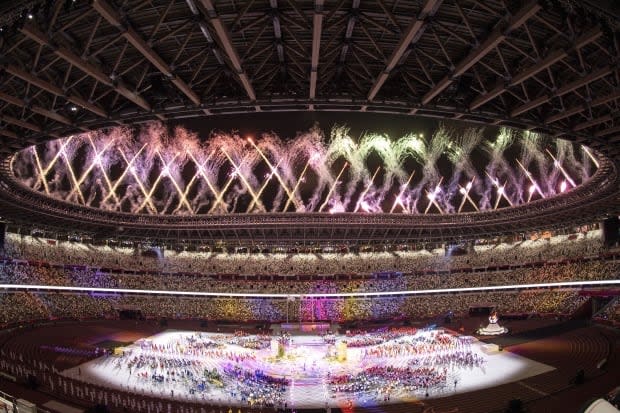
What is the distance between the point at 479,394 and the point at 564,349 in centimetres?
1420

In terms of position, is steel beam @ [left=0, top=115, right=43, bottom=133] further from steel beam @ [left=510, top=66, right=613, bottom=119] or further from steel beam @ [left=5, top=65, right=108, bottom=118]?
steel beam @ [left=510, top=66, right=613, bottom=119]

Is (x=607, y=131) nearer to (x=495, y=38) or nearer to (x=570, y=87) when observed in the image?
(x=570, y=87)

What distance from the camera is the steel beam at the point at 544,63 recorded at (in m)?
12.4

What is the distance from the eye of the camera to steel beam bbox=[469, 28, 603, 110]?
1236 cm

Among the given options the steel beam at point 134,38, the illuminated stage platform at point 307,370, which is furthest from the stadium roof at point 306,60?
the illuminated stage platform at point 307,370

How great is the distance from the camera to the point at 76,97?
17.2 m

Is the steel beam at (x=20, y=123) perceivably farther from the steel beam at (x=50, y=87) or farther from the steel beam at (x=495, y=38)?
the steel beam at (x=495, y=38)

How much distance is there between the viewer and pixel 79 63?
13.7m

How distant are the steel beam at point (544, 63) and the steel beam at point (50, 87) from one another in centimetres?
1561

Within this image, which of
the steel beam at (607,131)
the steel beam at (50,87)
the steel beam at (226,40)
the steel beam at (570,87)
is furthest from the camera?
the steel beam at (607,131)

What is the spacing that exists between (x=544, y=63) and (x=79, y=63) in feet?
48.1

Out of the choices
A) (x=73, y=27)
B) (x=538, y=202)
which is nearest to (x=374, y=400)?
(x=73, y=27)

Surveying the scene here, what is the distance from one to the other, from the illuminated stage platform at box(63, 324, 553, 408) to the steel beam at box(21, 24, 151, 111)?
20.3 meters

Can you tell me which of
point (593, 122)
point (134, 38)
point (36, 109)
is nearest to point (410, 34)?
point (134, 38)
